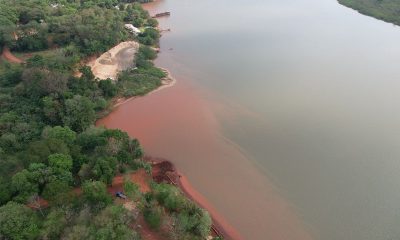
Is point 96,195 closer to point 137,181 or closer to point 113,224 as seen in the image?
point 113,224

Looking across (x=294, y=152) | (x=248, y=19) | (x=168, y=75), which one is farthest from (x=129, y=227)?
(x=248, y=19)

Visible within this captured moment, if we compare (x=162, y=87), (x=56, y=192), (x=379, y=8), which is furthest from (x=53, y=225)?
(x=379, y=8)

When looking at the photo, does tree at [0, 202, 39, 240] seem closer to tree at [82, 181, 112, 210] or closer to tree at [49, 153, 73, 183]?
tree at [82, 181, 112, 210]

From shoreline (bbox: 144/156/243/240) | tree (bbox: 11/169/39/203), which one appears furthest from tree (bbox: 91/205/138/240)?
shoreline (bbox: 144/156/243/240)

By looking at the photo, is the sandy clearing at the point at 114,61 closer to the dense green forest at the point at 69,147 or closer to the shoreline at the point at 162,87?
the dense green forest at the point at 69,147

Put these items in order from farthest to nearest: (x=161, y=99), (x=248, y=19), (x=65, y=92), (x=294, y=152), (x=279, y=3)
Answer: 1. (x=279, y=3)
2. (x=248, y=19)
3. (x=161, y=99)
4. (x=65, y=92)
5. (x=294, y=152)

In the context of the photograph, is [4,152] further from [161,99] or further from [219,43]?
[219,43]
